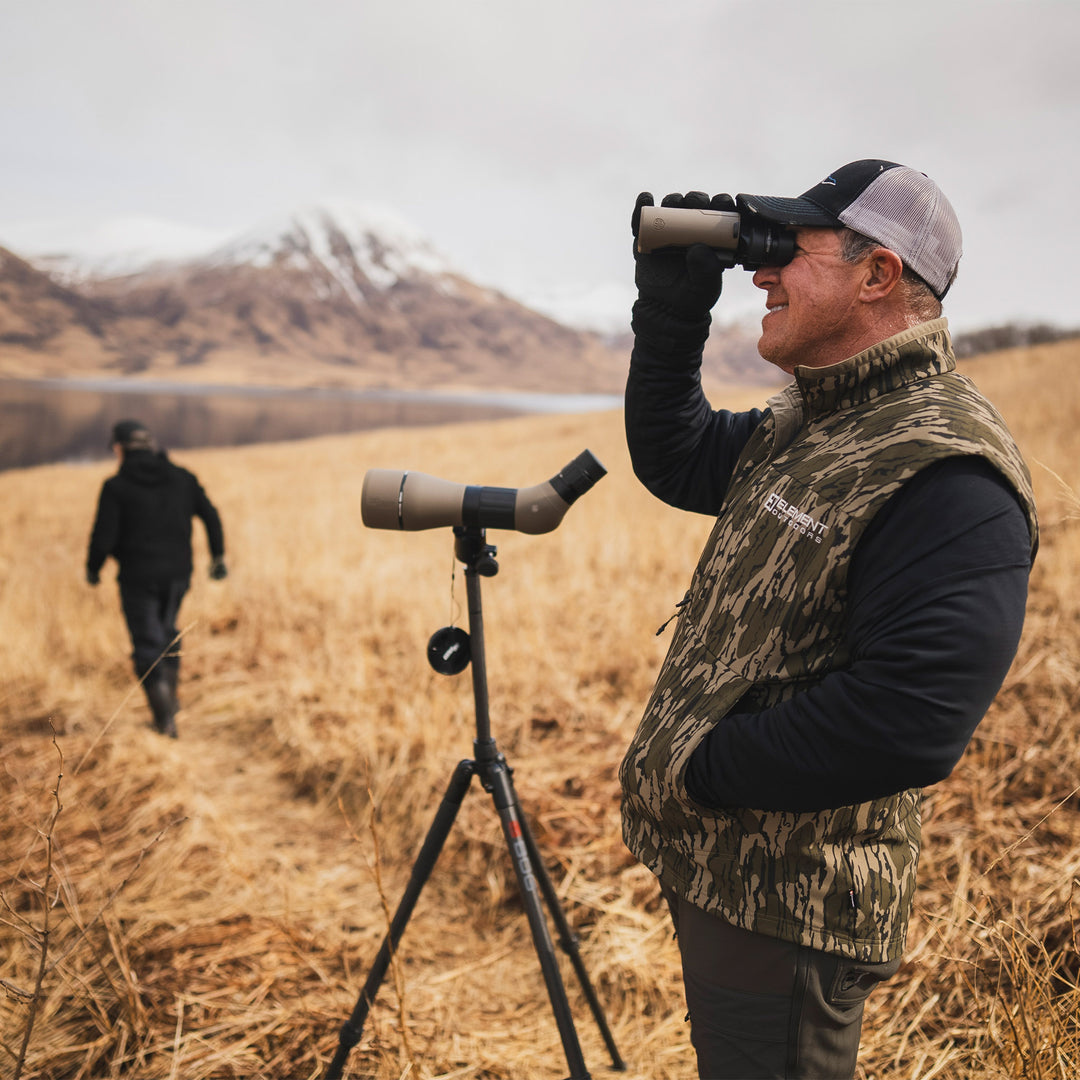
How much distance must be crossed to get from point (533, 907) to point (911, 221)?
5.26ft

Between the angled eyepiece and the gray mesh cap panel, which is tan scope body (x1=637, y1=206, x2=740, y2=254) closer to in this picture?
the gray mesh cap panel

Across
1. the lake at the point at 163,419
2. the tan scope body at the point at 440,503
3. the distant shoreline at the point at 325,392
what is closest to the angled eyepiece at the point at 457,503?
the tan scope body at the point at 440,503

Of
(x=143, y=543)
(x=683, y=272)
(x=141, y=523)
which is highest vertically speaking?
(x=683, y=272)

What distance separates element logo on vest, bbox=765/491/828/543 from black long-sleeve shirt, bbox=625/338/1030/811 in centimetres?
7

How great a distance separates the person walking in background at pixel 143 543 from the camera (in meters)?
4.51

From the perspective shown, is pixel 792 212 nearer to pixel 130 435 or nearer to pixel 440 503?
pixel 440 503

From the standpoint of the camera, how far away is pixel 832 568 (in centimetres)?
111

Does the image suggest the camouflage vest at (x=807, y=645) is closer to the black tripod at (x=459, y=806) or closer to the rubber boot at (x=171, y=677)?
the black tripod at (x=459, y=806)

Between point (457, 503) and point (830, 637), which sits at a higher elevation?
point (457, 503)

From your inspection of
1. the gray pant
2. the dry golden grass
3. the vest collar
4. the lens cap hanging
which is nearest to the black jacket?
the dry golden grass

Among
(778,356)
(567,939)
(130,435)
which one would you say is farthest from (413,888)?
(130,435)

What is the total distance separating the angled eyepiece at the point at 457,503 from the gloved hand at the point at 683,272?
404mm

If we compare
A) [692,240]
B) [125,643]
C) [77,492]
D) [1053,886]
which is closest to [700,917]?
[692,240]

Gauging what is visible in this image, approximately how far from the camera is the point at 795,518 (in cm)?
117
